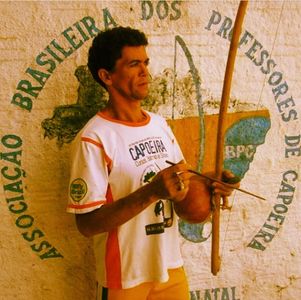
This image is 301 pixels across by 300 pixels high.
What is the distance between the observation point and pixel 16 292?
5.26 ft

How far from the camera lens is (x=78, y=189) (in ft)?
3.99

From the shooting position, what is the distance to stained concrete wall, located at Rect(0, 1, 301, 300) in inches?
60.4

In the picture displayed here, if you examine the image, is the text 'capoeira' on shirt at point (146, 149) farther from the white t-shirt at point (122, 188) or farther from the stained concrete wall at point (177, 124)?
the stained concrete wall at point (177, 124)

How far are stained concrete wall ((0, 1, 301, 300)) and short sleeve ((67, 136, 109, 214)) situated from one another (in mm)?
380

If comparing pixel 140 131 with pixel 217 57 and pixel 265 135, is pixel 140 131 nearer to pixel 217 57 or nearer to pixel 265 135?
pixel 217 57

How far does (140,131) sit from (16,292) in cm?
76

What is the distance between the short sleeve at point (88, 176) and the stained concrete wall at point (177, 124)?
0.38m

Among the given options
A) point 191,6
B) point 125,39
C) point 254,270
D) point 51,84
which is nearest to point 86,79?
point 51,84

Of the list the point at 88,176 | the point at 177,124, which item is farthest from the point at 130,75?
the point at 177,124

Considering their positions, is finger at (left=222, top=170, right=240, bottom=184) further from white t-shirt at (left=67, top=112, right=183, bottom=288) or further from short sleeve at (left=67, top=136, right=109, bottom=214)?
short sleeve at (left=67, top=136, right=109, bottom=214)

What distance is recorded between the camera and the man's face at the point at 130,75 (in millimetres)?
1297

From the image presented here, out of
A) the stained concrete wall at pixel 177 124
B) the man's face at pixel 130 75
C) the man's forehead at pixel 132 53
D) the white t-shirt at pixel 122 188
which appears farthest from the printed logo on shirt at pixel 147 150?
the stained concrete wall at pixel 177 124

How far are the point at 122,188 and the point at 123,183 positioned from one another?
2cm

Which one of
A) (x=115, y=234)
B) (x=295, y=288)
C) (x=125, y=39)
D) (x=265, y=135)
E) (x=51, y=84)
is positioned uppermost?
(x=125, y=39)
